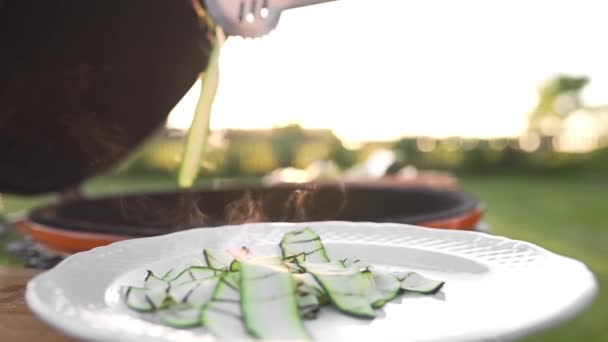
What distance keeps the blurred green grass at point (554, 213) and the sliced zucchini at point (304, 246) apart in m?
1.73

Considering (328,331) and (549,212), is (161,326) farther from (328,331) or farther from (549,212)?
(549,212)

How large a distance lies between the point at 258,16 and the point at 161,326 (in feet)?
2.11

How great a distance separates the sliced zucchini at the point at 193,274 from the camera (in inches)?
30.8

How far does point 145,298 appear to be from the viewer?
0.70 metres

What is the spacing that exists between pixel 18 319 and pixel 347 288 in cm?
46

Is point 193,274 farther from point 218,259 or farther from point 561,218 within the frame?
point 561,218

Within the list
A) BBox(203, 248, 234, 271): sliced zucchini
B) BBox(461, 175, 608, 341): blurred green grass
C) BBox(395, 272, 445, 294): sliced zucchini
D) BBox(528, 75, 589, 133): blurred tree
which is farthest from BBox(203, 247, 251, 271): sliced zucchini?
BBox(528, 75, 589, 133): blurred tree

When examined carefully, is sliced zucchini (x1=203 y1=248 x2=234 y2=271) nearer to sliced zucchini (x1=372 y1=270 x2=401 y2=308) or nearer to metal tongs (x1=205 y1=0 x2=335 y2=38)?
sliced zucchini (x1=372 y1=270 x2=401 y2=308)

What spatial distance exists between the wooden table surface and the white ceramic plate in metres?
0.09

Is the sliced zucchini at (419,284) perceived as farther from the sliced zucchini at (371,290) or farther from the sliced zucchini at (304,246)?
the sliced zucchini at (304,246)

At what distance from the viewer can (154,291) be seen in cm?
72

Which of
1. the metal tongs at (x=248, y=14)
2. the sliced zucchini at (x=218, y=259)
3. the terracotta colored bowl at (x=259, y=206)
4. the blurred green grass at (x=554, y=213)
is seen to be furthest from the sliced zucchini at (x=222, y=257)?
the blurred green grass at (x=554, y=213)

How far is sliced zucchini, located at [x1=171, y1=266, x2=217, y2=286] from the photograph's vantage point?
783mm

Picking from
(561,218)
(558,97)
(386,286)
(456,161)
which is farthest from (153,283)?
(558,97)
